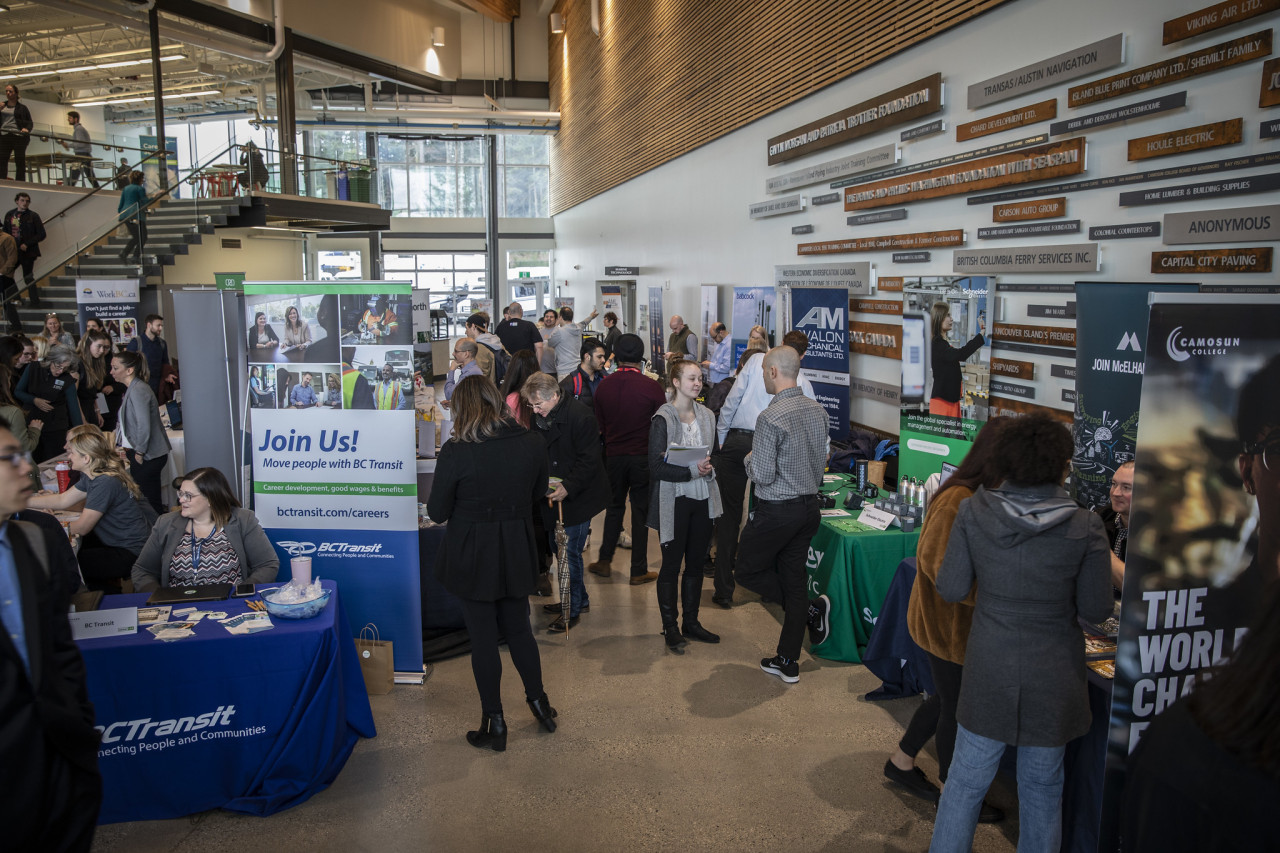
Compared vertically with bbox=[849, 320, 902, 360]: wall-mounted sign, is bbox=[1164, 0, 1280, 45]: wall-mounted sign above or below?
above

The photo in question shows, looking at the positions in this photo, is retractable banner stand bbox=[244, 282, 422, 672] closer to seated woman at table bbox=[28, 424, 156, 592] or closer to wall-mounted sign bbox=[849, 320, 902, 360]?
seated woman at table bbox=[28, 424, 156, 592]

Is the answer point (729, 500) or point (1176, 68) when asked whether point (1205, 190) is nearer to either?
point (1176, 68)

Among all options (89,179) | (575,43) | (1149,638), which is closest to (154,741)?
(1149,638)

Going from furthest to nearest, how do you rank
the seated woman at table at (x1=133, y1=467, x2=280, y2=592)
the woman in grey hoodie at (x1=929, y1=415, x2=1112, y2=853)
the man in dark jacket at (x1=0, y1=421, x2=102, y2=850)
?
the seated woman at table at (x1=133, y1=467, x2=280, y2=592)
the woman in grey hoodie at (x1=929, y1=415, x2=1112, y2=853)
the man in dark jacket at (x1=0, y1=421, x2=102, y2=850)

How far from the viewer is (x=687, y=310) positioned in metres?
12.3

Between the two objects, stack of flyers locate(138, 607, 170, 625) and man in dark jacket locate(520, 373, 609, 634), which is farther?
man in dark jacket locate(520, 373, 609, 634)

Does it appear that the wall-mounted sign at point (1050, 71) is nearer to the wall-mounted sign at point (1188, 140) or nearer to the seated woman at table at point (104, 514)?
the wall-mounted sign at point (1188, 140)

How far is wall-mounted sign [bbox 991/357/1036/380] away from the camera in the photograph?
4906mm

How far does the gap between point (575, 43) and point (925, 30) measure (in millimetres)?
14698

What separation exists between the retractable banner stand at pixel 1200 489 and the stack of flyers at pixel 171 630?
305 cm

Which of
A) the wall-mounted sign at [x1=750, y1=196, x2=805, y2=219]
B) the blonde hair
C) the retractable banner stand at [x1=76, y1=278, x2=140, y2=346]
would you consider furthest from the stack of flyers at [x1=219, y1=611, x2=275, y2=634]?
the retractable banner stand at [x1=76, y1=278, x2=140, y2=346]

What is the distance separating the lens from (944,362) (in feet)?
17.5

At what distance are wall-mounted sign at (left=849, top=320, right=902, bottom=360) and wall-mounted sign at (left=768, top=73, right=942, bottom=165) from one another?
148cm

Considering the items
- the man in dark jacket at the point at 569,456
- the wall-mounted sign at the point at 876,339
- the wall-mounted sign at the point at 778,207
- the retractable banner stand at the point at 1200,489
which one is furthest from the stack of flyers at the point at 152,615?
the wall-mounted sign at the point at 778,207
